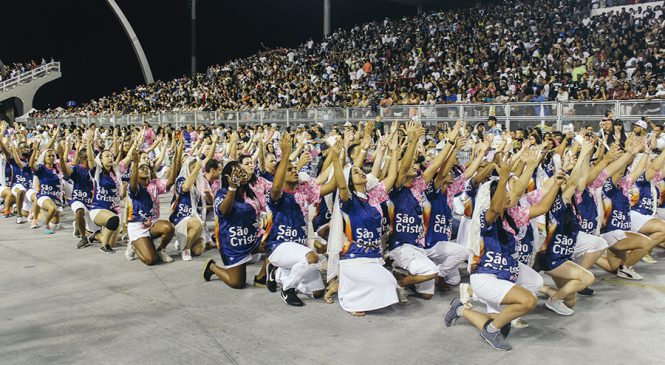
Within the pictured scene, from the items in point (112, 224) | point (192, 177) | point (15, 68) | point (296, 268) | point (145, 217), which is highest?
point (15, 68)

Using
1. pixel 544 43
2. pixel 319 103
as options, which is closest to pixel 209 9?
pixel 319 103

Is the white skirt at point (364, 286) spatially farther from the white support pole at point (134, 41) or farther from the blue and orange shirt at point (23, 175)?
the white support pole at point (134, 41)

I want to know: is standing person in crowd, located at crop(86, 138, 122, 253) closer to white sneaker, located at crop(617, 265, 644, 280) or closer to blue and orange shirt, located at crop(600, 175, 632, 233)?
blue and orange shirt, located at crop(600, 175, 632, 233)

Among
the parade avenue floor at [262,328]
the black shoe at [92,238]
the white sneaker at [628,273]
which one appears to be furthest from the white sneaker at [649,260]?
the black shoe at [92,238]

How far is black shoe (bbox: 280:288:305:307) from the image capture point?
18.6ft

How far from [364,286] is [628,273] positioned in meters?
3.31

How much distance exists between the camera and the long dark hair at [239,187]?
19.3 feet

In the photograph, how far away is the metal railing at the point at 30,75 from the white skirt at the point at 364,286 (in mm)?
42356

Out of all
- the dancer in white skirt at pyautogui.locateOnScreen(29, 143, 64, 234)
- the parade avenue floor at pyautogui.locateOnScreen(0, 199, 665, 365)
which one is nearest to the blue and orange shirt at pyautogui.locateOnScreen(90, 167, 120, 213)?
the parade avenue floor at pyautogui.locateOnScreen(0, 199, 665, 365)

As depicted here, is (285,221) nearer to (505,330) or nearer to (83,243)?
(505,330)

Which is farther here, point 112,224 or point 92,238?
point 92,238

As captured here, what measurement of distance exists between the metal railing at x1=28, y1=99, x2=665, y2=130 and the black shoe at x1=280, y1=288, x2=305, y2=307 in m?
8.89

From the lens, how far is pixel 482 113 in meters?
13.8

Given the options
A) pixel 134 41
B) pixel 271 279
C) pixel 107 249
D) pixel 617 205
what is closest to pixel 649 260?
pixel 617 205
